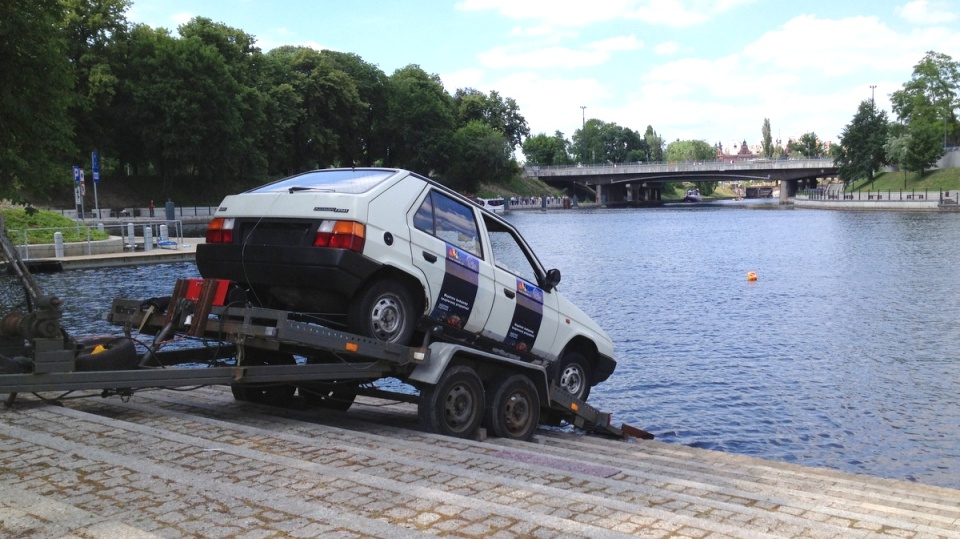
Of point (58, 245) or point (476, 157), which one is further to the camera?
point (476, 157)

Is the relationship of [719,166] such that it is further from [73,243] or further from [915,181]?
[73,243]

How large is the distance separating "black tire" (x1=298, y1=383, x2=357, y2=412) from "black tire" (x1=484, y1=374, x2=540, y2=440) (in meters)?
1.47

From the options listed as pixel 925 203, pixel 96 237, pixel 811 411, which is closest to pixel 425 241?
pixel 811 411

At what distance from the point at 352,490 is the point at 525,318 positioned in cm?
441

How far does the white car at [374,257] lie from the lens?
7.90 m

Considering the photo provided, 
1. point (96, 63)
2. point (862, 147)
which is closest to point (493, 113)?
point (862, 147)

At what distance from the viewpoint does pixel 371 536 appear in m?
4.93

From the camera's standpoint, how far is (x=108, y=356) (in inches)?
322

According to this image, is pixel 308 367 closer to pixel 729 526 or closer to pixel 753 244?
pixel 729 526

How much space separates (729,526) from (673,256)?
42.8 m

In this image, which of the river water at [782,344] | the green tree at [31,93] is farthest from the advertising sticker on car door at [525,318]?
the green tree at [31,93]

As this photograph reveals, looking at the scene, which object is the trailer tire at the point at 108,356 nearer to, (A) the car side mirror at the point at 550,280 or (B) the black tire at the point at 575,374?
(A) the car side mirror at the point at 550,280

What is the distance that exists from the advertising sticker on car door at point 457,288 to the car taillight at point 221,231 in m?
2.07

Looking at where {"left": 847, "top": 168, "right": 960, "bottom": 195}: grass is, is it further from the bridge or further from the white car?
the white car
